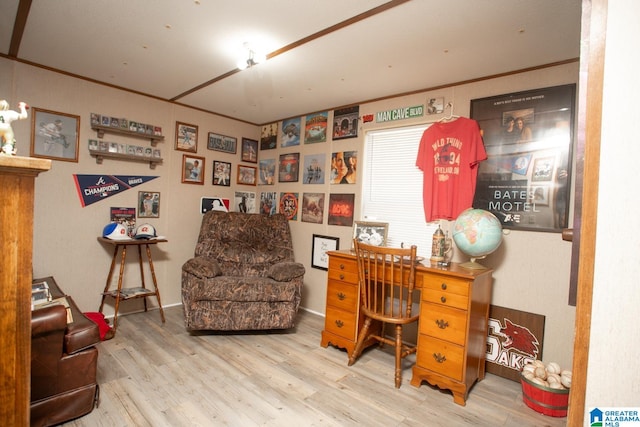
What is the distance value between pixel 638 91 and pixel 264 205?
4.13 meters

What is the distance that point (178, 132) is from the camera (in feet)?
12.3

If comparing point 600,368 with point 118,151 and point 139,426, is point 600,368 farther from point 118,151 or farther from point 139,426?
point 118,151

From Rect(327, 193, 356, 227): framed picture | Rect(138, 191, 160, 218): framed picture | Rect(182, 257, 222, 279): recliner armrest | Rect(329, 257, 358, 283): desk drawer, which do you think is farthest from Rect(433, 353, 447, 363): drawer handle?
Rect(138, 191, 160, 218): framed picture

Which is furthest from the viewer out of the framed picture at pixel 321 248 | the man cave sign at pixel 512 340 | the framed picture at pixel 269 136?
the framed picture at pixel 269 136

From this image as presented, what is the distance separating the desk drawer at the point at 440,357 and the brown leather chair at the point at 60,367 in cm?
216

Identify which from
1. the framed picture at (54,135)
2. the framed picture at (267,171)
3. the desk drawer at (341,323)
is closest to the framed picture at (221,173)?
the framed picture at (267,171)

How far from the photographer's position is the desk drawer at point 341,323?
106 inches

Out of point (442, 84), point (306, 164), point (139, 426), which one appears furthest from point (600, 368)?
point (306, 164)

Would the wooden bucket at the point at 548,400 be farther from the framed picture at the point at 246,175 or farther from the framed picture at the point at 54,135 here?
the framed picture at the point at 54,135

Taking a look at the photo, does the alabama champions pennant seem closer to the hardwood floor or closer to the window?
the hardwood floor

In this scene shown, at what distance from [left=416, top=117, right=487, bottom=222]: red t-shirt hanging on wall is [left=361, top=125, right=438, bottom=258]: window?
0.13m

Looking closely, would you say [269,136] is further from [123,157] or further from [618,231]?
[618,231]

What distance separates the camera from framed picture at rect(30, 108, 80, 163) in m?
2.82

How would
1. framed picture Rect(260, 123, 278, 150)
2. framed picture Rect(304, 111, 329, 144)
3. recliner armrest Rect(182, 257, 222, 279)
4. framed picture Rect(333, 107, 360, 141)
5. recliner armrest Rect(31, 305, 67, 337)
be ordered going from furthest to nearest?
framed picture Rect(260, 123, 278, 150) → framed picture Rect(304, 111, 329, 144) → framed picture Rect(333, 107, 360, 141) → recliner armrest Rect(182, 257, 222, 279) → recliner armrest Rect(31, 305, 67, 337)
